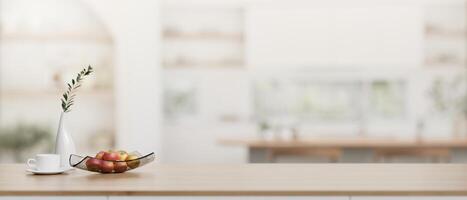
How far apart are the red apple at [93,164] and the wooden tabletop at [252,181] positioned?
4cm

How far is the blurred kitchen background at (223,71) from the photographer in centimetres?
677

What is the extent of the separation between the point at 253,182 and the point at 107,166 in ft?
2.19

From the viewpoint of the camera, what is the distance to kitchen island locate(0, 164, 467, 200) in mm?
2350

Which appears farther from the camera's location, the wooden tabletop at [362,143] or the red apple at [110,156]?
the wooden tabletop at [362,143]

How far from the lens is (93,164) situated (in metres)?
2.78

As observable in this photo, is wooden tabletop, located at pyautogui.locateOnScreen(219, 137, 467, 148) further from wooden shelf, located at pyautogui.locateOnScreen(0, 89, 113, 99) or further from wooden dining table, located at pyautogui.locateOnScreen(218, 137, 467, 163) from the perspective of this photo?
wooden shelf, located at pyautogui.locateOnScreen(0, 89, 113, 99)

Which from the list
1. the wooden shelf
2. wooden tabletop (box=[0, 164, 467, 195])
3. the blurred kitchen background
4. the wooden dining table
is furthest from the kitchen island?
the wooden shelf

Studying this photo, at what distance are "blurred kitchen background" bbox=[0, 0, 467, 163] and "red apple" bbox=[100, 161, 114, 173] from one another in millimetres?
3643

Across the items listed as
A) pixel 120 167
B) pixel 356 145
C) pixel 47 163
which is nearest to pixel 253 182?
pixel 120 167

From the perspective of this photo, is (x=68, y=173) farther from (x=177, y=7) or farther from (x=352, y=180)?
(x=177, y=7)

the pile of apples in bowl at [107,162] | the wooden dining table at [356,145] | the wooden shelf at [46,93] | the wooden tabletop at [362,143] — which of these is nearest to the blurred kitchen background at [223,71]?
the wooden shelf at [46,93]

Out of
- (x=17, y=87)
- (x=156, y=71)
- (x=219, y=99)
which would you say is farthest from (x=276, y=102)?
(x=17, y=87)

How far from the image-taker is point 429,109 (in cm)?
729

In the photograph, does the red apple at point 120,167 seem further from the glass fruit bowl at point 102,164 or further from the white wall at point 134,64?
the white wall at point 134,64
